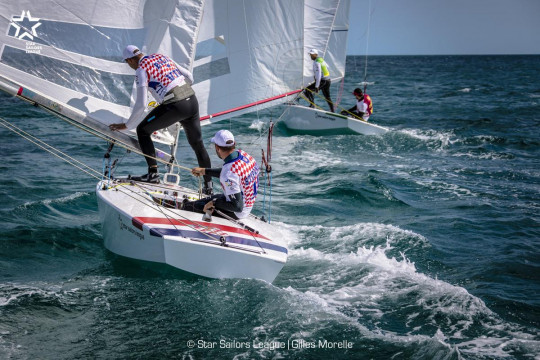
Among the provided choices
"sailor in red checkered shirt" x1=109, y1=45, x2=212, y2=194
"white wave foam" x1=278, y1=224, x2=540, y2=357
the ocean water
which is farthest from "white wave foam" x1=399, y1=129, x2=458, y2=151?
"sailor in red checkered shirt" x1=109, y1=45, x2=212, y2=194

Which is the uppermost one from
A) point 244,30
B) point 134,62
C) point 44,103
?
point 244,30

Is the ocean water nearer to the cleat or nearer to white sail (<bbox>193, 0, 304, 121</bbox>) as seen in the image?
the cleat

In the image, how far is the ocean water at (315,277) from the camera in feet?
17.2

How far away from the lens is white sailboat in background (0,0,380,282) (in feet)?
19.5

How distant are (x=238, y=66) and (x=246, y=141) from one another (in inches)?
295

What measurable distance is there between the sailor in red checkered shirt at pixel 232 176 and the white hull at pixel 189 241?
0.23 meters

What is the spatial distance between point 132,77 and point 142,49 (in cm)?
38

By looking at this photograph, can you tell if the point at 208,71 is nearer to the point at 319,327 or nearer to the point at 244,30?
the point at 244,30

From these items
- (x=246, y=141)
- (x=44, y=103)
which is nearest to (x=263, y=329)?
(x=44, y=103)

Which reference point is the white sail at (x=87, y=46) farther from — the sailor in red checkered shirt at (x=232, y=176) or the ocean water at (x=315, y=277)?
the ocean water at (x=315, y=277)

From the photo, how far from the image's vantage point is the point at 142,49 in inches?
280

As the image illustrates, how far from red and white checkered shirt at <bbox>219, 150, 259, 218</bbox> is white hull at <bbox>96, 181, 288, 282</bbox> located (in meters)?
0.46

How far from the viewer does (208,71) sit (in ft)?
26.9

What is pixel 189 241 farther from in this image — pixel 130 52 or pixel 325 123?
pixel 325 123
